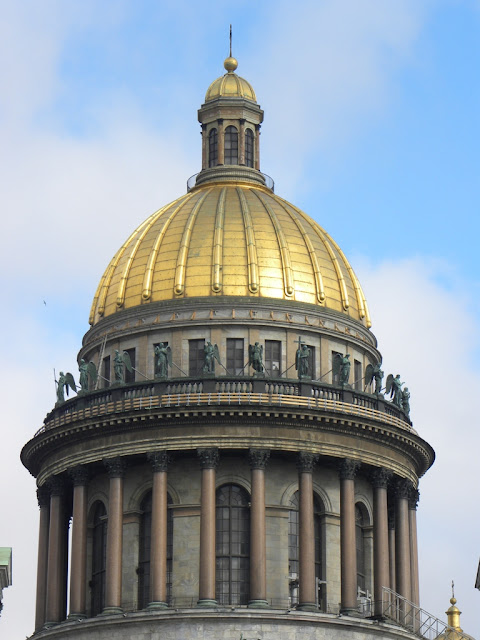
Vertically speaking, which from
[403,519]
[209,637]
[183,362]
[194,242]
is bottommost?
[209,637]

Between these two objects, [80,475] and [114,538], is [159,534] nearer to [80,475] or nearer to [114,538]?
[114,538]

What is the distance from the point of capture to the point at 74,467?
9412 cm

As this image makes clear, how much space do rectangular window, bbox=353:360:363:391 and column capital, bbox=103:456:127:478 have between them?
1249 centimetres

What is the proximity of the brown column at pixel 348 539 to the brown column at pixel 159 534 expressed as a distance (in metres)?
7.72

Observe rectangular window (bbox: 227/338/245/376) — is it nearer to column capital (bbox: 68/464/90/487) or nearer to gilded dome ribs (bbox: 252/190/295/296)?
gilded dome ribs (bbox: 252/190/295/296)

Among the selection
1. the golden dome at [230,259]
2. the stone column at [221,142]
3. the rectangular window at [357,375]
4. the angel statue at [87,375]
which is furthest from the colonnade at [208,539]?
the stone column at [221,142]

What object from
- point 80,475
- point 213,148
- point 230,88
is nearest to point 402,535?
point 80,475

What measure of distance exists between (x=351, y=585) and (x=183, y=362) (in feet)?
42.3

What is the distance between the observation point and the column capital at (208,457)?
9081 cm

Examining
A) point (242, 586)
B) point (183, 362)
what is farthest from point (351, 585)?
point (183, 362)

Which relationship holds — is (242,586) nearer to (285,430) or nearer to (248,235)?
(285,430)

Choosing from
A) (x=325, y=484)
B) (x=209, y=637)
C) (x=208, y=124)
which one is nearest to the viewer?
(x=209, y=637)

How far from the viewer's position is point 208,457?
9081 centimetres

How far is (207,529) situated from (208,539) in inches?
17.6
